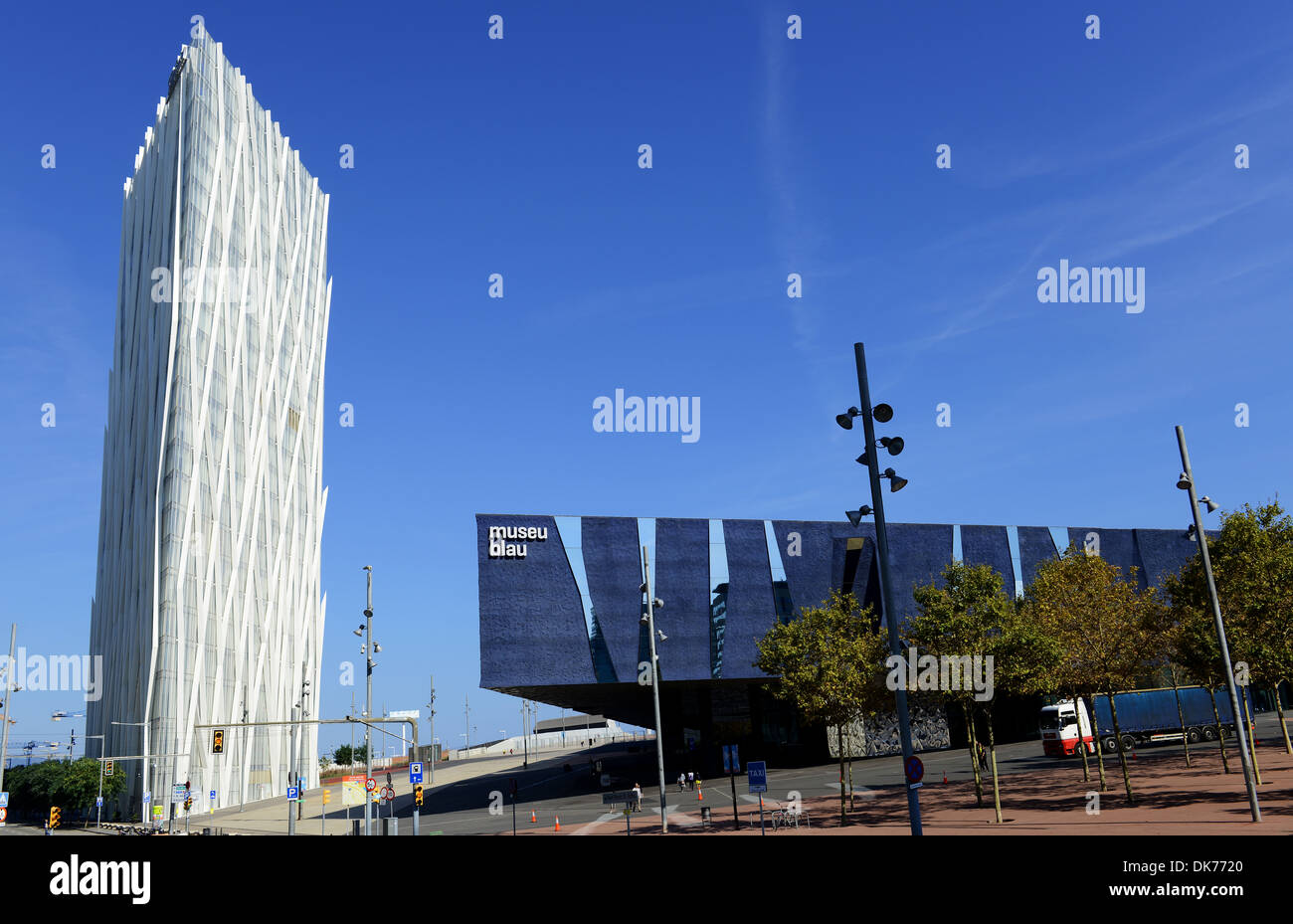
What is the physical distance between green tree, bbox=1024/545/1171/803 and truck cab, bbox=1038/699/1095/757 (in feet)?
59.0

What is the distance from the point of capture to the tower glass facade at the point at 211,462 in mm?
88312

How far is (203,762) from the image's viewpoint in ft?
286

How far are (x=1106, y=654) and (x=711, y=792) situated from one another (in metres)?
30.9

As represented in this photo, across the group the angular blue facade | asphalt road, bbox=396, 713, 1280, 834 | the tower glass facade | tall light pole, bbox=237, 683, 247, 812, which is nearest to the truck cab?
asphalt road, bbox=396, 713, 1280, 834

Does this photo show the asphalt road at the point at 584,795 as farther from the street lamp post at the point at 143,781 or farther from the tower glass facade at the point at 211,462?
the tower glass facade at the point at 211,462

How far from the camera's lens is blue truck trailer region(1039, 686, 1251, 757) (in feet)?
194

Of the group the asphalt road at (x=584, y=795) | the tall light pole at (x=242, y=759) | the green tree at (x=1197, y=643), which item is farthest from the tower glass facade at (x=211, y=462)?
the green tree at (x=1197, y=643)

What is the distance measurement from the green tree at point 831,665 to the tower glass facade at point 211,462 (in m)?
60.0

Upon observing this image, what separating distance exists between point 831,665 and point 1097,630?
1173 cm

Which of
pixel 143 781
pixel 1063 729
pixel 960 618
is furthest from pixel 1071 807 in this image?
pixel 143 781

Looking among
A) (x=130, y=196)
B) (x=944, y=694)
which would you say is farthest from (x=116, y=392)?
(x=944, y=694)

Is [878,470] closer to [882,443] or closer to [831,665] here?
[882,443]

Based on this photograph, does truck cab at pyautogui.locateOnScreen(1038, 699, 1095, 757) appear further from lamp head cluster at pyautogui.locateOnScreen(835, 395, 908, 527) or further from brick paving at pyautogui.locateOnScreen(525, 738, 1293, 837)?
lamp head cluster at pyautogui.locateOnScreen(835, 395, 908, 527)
